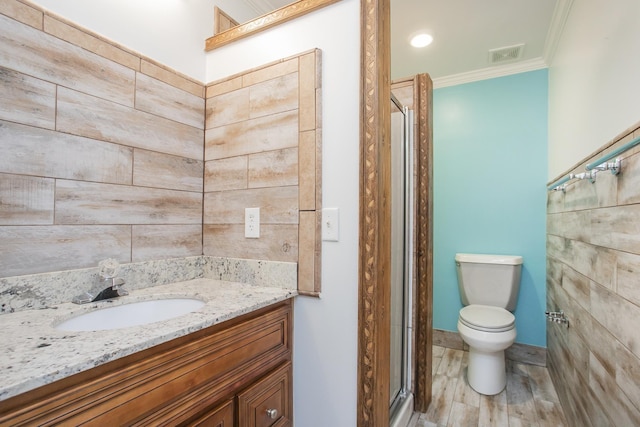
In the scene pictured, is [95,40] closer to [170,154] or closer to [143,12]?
[143,12]

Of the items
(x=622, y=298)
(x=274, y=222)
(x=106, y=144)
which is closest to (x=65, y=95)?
(x=106, y=144)

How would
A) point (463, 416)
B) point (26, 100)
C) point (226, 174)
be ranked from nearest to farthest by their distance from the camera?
1. point (26, 100)
2. point (226, 174)
3. point (463, 416)

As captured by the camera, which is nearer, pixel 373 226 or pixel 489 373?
pixel 373 226

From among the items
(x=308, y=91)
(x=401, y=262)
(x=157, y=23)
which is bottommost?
(x=401, y=262)

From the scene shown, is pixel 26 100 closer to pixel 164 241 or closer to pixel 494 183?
pixel 164 241

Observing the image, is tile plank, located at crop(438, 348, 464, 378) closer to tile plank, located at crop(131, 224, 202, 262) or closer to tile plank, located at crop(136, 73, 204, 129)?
tile plank, located at crop(131, 224, 202, 262)

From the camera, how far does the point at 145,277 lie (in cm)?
127

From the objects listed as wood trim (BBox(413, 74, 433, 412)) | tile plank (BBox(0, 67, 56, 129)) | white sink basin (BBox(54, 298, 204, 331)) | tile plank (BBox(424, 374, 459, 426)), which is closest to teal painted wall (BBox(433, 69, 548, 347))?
tile plank (BBox(424, 374, 459, 426))

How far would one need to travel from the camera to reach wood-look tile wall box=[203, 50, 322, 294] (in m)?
1.22

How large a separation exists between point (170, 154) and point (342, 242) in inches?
34.5

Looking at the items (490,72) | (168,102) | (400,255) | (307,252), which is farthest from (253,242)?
(490,72)

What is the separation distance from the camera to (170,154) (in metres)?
1.38

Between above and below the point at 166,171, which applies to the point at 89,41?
above

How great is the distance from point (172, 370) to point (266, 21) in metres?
1.40
